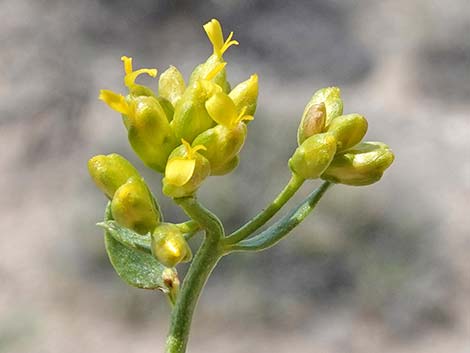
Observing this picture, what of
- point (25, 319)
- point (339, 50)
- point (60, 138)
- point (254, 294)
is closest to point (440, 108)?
point (339, 50)

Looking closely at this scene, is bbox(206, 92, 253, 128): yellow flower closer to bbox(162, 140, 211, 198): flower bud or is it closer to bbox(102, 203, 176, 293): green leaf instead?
bbox(162, 140, 211, 198): flower bud

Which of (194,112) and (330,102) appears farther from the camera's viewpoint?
(330,102)

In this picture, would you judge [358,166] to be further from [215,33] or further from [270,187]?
[270,187]

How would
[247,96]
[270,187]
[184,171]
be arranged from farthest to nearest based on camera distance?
[270,187]
[247,96]
[184,171]

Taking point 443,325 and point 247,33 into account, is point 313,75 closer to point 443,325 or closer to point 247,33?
point 247,33

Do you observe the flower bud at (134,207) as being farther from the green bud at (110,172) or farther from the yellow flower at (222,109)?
the yellow flower at (222,109)

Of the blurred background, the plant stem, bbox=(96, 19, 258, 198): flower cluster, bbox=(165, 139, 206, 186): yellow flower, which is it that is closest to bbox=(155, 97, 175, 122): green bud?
bbox=(96, 19, 258, 198): flower cluster

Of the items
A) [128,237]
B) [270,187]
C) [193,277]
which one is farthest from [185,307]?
[270,187]
